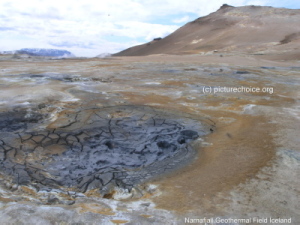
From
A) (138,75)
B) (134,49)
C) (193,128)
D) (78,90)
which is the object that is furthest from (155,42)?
(193,128)

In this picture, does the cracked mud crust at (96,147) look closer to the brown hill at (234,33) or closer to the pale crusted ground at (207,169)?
the pale crusted ground at (207,169)

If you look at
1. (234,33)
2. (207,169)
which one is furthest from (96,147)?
(234,33)

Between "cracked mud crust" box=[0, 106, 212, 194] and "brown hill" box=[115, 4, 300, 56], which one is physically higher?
"brown hill" box=[115, 4, 300, 56]

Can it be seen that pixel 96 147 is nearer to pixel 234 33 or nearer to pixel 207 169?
pixel 207 169

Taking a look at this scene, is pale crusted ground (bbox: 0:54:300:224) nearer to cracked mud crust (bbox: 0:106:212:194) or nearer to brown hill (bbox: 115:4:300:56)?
cracked mud crust (bbox: 0:106:212:194)

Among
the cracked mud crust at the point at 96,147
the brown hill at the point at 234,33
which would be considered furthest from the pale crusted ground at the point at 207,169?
the brown hill at the point at 234,33

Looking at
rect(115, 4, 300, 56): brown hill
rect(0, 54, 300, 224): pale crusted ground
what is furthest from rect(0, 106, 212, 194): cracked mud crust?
rect(115, 4, 300, 56): brown hill
